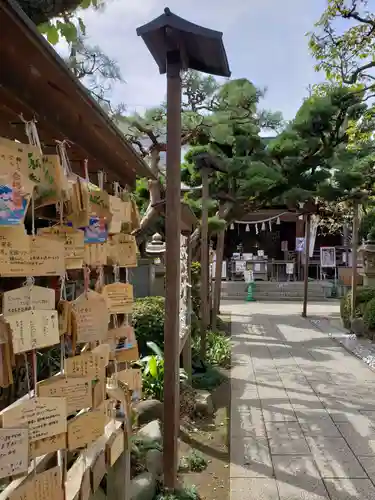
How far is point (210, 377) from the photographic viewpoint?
20.2 ft

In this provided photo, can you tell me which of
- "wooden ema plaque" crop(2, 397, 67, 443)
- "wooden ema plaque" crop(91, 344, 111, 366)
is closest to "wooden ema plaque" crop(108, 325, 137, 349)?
"wooden ema plaque" crop(91, 344, 111, 366)

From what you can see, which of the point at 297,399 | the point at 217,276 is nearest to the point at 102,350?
the point at 297,399

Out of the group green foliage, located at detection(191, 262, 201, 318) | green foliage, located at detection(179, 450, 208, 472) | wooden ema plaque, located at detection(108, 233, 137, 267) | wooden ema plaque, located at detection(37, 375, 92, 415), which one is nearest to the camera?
wooden ema plaque, located at detection(37, 375, 92, 415)

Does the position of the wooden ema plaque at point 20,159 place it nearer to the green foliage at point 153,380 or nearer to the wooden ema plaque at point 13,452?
the wooden ema plaque at point 13,452

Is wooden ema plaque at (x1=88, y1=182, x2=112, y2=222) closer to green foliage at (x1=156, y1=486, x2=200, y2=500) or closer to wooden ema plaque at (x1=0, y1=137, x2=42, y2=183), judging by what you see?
wooden ema plaque at (x1=0, y1=137, x2=42, y2=183)

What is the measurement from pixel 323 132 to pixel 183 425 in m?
6.66

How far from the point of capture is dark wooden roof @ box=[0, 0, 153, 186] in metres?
1.30

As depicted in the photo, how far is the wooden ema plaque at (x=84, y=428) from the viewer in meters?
1.68

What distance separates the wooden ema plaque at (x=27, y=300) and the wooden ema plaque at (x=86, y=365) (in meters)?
0.31

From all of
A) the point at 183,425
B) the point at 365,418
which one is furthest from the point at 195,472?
the point at 365,418

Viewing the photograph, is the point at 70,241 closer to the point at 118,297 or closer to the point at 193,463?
the point at 118,297

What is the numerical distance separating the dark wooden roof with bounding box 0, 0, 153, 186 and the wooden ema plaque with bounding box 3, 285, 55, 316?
541mm

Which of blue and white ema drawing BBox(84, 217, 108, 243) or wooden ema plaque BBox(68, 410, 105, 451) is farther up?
blue and white ema drawing BBox(84, 217, 108, 243)

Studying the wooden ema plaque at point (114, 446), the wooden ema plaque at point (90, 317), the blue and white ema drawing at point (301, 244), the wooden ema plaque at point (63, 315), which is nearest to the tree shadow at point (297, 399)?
the wooden ema plaque at point (114, 446)
